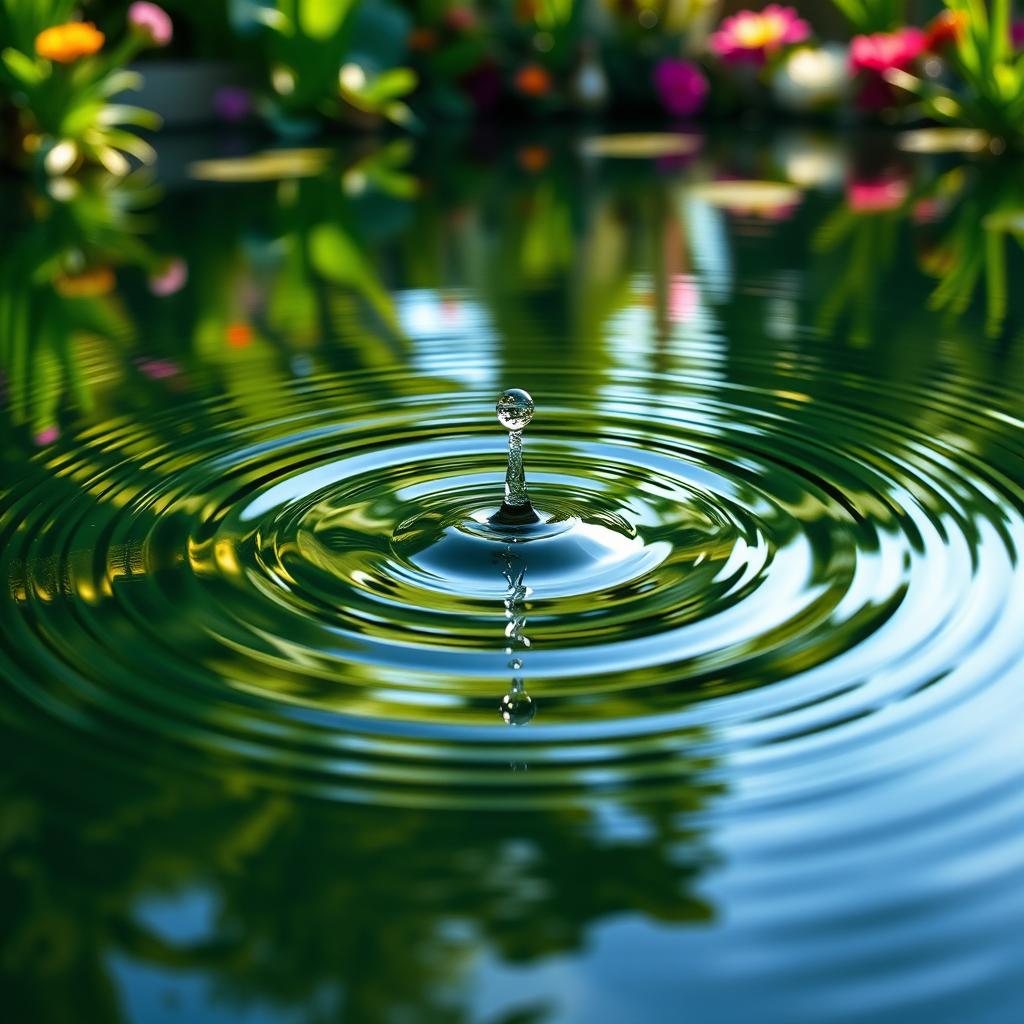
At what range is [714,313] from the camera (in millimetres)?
2328

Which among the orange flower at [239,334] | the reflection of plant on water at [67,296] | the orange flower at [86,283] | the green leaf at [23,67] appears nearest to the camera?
the reflection of plant on water at [67,296]

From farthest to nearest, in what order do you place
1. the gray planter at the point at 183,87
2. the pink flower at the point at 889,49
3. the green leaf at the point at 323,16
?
the gray planter at the point at 183,87 < the pink flower at the point at 889,49 < the green leaf at the point at 323,16

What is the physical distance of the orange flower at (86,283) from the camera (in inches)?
98.7

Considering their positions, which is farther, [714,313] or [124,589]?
[714,313]

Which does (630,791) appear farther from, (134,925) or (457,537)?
(457,537)

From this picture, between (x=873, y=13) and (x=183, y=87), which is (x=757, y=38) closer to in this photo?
(x=873, y=13)

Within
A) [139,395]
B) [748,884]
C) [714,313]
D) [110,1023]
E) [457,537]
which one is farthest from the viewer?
[714,313]

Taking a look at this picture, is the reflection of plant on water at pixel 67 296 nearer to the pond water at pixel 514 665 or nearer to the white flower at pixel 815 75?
the pond water at pixel 514 665

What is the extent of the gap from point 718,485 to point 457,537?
0.30m

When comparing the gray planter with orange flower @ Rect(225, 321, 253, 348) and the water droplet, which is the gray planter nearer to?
orange flower @ Rect(225, 321, 253, 348)

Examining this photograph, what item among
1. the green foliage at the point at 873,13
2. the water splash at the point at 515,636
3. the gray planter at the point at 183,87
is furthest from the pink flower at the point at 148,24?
the water splash at the point at 515,636

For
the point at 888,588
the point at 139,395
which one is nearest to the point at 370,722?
the point at 888,588

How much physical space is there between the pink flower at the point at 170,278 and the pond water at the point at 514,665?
0.19m

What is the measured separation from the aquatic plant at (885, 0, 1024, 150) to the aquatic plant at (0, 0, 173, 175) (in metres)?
2.14
